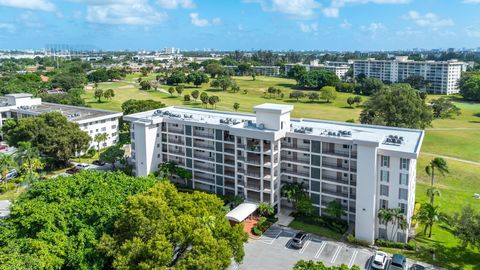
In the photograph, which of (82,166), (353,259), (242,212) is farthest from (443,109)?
(82,166)

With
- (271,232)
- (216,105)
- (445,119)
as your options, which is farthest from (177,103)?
(271,232)

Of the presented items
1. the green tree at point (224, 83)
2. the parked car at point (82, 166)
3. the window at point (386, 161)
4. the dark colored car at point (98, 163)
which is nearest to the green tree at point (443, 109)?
the green tree at point (224, 83)

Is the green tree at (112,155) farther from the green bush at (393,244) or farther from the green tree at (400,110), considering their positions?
the green tree at (400,110)

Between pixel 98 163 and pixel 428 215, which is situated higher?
pixel 428 215

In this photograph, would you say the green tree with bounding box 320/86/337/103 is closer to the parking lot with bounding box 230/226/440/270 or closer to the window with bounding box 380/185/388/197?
the window with bounding box 380/185/388/197

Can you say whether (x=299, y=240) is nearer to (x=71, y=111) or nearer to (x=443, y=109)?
(x=71, y=111)

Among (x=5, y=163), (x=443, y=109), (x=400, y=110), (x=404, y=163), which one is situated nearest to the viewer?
(x=404, y=163)

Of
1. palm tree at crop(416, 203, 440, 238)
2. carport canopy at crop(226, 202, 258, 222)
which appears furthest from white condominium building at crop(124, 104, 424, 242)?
carport canopy at crop(226, 202, 258, 222)
